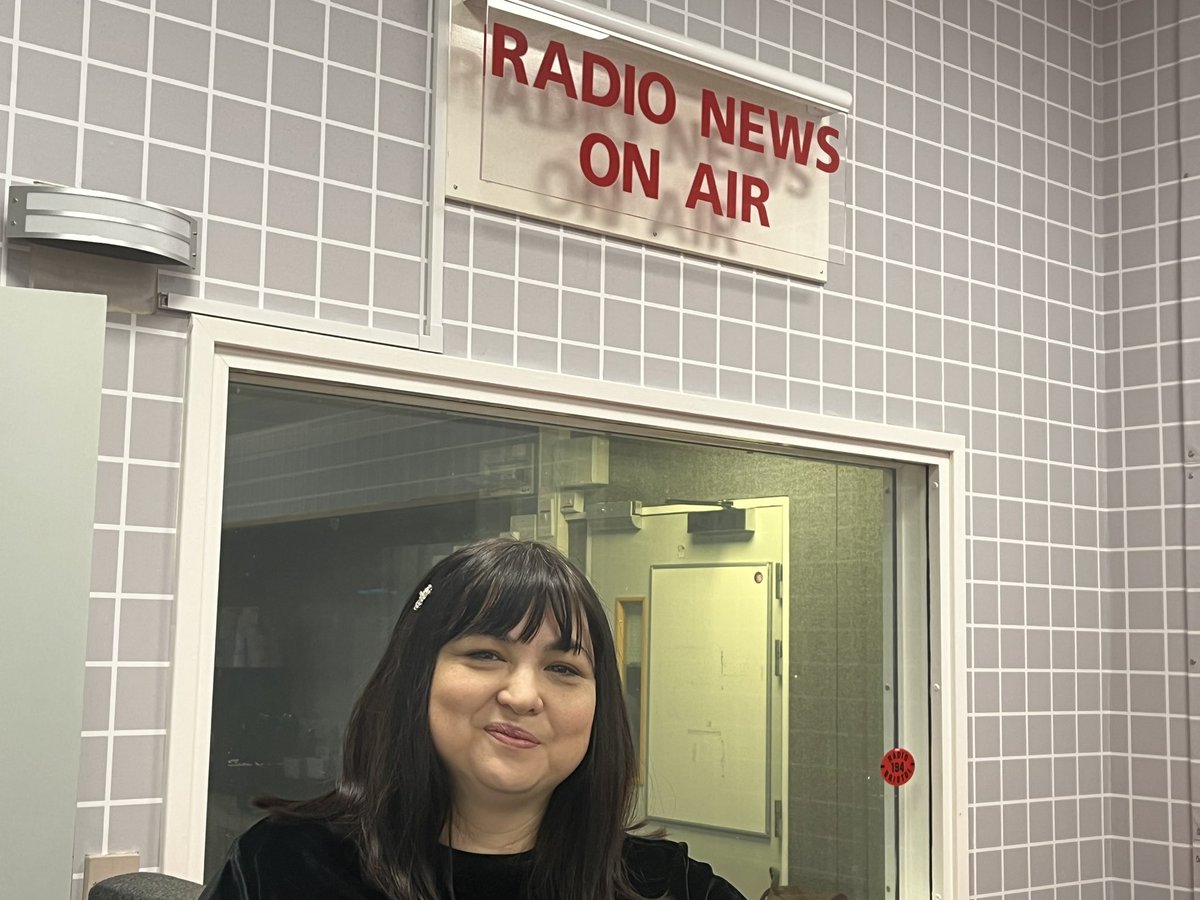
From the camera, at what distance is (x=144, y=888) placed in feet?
4.66

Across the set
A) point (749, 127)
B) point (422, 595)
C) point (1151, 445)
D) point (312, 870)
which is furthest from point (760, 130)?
point (312, 870)

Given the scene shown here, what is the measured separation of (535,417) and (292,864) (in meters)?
0.96

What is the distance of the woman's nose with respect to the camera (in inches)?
45.9

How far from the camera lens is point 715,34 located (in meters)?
2.26

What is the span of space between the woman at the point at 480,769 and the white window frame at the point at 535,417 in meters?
0.44

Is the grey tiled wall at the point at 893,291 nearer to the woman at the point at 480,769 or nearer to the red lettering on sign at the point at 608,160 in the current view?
the red lettering on sign at the point at 608,160

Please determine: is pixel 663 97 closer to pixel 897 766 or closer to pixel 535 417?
pixel 535 417

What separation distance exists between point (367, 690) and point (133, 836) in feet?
1.68

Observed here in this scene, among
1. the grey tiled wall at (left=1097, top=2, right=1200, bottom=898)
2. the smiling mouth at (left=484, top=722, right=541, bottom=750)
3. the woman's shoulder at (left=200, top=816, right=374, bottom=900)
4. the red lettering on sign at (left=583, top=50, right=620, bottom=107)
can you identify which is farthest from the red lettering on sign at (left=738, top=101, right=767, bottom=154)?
the woman's shoulder at (left=200, top=816, right=374, bottom=900)

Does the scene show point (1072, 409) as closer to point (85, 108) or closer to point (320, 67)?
point (320, 67)

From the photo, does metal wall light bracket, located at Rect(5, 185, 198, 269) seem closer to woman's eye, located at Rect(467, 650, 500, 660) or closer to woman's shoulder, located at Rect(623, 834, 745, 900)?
woman's eye, located at Rect(467, 650, 500, 660)

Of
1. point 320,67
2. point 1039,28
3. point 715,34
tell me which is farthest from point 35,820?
point 1039,28

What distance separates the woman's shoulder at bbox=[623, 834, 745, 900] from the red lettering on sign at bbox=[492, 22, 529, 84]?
45.2 inches

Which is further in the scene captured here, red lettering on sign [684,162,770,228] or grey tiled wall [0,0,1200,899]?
red lettering on sign [684,162,770,228]
